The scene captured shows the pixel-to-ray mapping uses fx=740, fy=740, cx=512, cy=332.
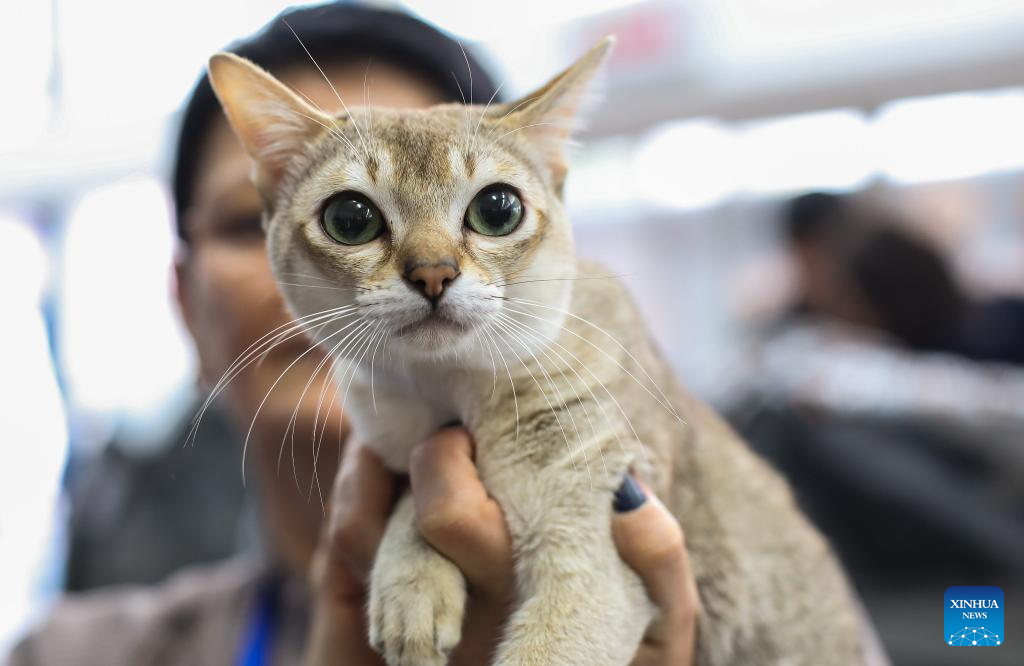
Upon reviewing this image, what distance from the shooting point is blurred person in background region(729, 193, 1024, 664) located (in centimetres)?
101

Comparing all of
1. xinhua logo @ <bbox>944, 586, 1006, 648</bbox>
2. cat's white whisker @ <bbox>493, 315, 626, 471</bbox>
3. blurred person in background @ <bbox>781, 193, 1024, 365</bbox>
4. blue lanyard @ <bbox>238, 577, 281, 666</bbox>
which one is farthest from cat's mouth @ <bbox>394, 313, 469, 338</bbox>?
blue lanyard @ <bbox>238, 577, 281, 666</bbox>

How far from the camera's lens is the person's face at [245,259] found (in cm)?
76

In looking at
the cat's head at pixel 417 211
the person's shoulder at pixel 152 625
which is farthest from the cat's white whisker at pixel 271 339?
the person's shoulder at pixel 152 625

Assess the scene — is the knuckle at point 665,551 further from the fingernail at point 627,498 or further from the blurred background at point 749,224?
the blurred background at point 749,224

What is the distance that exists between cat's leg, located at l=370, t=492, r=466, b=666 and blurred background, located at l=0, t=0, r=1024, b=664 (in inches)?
14.3

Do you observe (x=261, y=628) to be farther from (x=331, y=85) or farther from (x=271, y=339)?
(x=331, y=85)

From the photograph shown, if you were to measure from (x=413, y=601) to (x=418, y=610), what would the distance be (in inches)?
0.4

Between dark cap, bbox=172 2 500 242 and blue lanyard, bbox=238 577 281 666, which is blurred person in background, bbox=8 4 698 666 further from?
blue lanyard, bbox=238 577 281 666

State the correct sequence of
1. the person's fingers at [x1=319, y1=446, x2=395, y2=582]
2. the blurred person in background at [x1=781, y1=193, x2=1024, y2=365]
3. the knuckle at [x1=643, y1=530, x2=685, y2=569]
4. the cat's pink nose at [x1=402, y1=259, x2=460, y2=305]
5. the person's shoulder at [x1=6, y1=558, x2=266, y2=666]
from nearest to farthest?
the cat's pink nose at [x1=402, y1=259, x2=460, y2=305] → the knuckle at [x1=643, y1=530, x2=685, y2=569] → the person's fingers at [x1=319, y1=446, x2=395, y2=582] → the blurred person in background at [x1=781, y1=193, x2=1024, y2=365] → the person's shoulder at [x1=6, y1=558, x2=266, y2=666]

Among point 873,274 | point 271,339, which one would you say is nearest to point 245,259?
point 271,339

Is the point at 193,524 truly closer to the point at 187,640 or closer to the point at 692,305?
the point at 187,640

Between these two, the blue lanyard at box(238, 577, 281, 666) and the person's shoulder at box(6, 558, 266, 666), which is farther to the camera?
the person's shoulder at box(6, 558, 266, 666)

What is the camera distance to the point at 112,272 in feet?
2.92

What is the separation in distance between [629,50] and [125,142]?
52 centimetres
